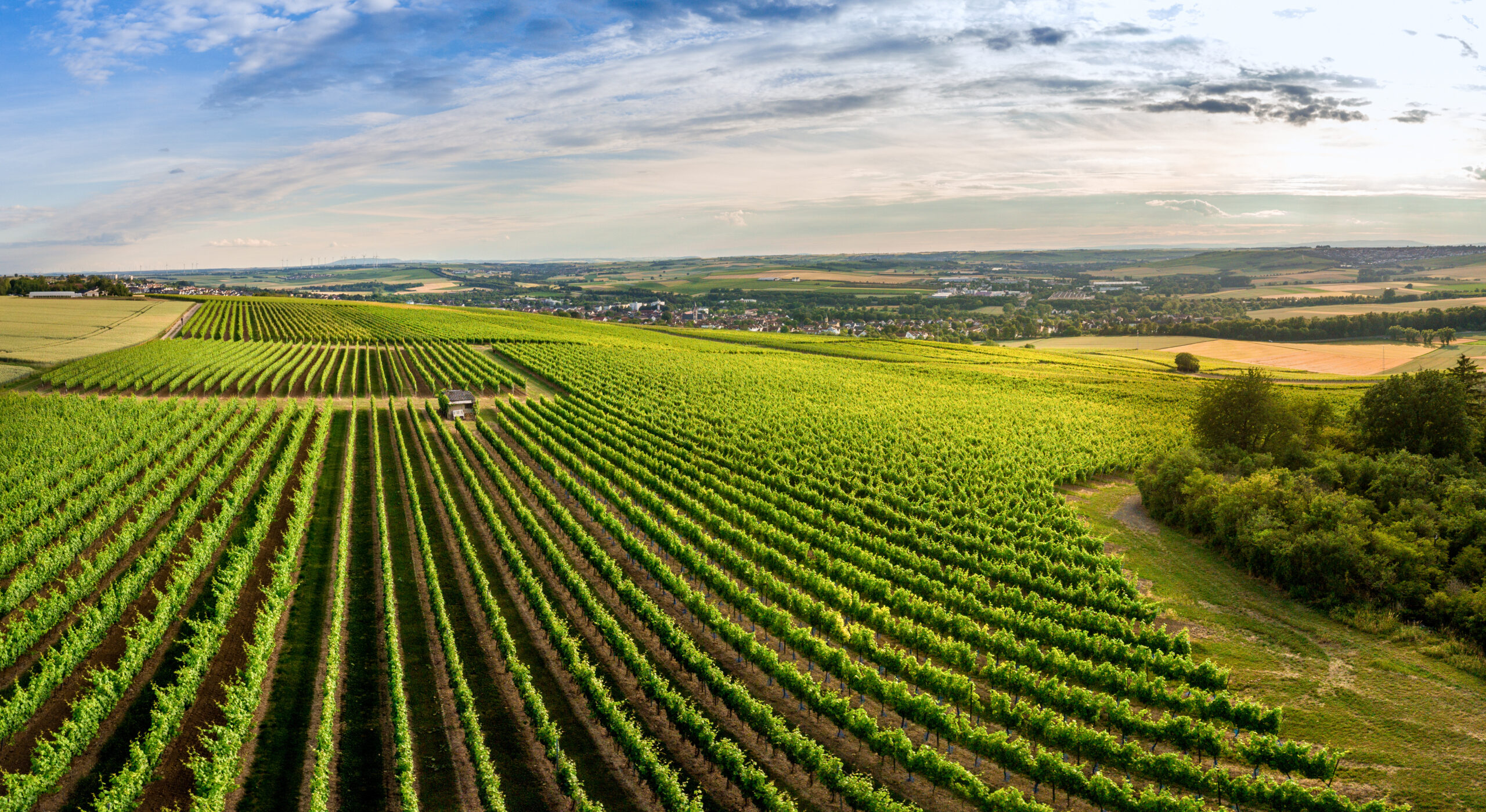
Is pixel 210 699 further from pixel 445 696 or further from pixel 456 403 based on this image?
pixel 456 403

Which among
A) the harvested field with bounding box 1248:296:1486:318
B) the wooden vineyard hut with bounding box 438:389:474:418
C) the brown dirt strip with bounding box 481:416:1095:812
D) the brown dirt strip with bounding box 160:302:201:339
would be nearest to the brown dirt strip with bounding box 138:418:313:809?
the brown dirt strip with bounding box 481:416:1095:812

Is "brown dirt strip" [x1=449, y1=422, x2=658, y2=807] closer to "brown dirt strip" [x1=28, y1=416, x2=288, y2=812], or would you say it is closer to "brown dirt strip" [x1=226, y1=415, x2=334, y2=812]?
"brown dirt strip" [x1=226, y1=415, x2=334, y2=812]

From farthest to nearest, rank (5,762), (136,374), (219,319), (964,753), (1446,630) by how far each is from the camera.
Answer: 1. (219,319)
2. (136,374)
3. (1446,630)
4. (964,753)
5. (5,762)

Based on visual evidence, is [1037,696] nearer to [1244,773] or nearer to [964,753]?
[964,753]

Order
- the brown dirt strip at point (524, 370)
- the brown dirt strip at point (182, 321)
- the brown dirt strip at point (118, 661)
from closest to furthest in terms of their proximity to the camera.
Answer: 1. the brown dirt strip at point (118, 661)
2. the brown dirt strip at point (524, 370)
3. the brown dirt strip at point (182, 321)

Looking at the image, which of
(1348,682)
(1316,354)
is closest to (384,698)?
(1348,682)

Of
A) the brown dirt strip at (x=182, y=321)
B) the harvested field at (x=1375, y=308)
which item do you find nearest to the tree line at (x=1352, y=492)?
the harvested field at (x=1375, y=308)

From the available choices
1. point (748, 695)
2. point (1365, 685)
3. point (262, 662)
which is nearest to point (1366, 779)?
point (1365, 685)

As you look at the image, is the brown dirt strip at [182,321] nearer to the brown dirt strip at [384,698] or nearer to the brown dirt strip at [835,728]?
the brown dirt strip at [384,698]
